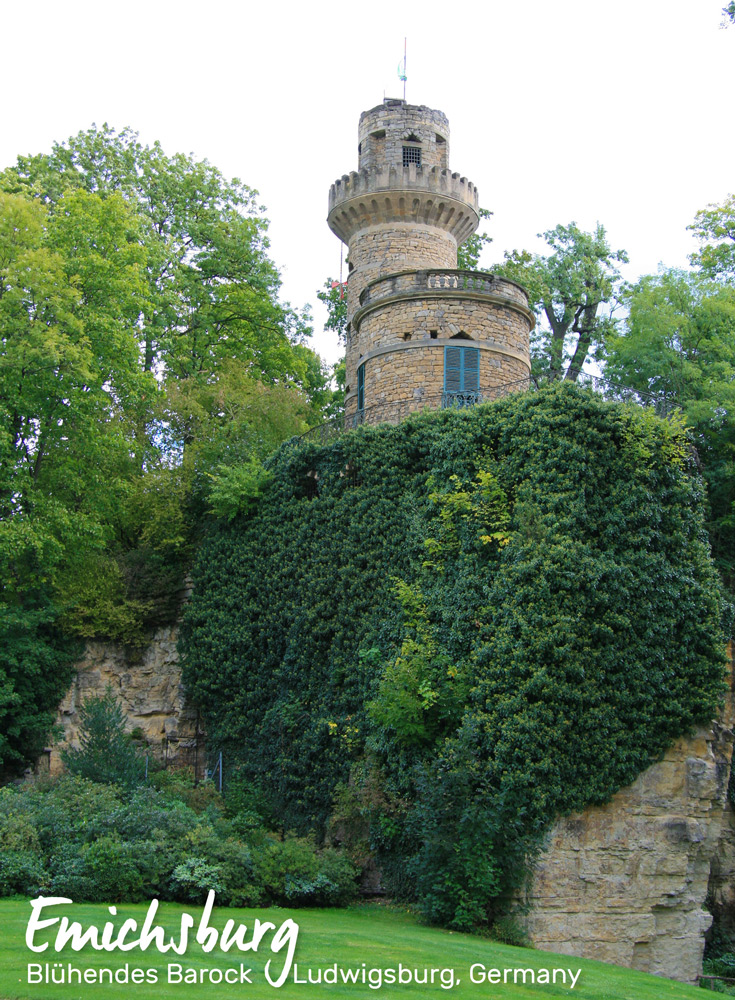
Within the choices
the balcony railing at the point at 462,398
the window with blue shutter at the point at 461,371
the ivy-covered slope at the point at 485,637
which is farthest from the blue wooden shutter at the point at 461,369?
the ivy-covered slope at the point at 485,637

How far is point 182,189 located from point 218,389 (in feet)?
29.7

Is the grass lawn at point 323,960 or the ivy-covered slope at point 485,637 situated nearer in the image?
the grass lawn at point 323,960

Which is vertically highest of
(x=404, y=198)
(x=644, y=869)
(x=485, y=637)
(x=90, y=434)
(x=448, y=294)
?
(x=404, y=198)

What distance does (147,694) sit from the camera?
25.7m

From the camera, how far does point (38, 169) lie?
1275 inches

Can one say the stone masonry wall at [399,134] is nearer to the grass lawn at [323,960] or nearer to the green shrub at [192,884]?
the green shrub at [192,884]

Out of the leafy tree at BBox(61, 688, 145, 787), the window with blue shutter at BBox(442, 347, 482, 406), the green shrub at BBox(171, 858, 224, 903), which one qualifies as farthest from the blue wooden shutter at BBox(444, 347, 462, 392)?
the green shrub at BBox(171, 858, 224, 903)

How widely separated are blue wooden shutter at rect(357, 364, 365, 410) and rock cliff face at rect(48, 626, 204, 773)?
7.35m

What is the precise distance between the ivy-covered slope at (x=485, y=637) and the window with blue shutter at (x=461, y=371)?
261 cm

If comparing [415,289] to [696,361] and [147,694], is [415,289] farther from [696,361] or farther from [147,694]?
[147,694]

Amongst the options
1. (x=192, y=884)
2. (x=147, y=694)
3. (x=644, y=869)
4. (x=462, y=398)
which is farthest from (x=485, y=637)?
(x=147, y=694)

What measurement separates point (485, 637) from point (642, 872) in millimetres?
4787

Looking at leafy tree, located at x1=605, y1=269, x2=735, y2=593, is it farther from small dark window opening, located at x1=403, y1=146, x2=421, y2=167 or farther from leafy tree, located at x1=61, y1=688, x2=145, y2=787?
leafy tree, located at x1=61, y1=688, x2=145, y2=787

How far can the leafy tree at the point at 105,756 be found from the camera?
20.8 m
